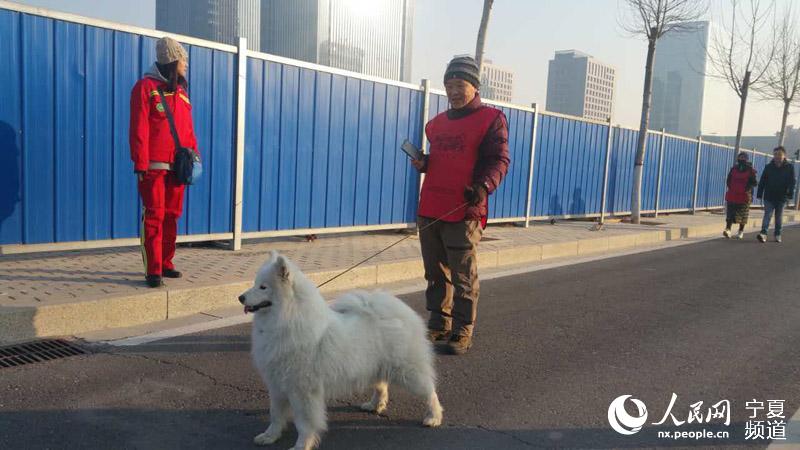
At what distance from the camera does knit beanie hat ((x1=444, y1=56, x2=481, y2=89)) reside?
452 centimetres

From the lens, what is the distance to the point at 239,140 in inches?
301

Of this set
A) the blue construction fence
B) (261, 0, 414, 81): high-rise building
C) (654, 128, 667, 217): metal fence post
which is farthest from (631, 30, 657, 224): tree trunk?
(261, 0, 414, 81): high-rise building

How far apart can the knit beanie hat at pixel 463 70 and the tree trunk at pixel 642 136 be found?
1280 centimetres

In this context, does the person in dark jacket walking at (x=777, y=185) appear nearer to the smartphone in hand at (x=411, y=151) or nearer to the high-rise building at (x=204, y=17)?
the smartphone in hand at (x=411, y=151)

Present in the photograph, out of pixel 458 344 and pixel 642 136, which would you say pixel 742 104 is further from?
pixel 458 344

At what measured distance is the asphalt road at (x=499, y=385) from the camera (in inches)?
126

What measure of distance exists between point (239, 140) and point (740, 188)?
40.5 ft

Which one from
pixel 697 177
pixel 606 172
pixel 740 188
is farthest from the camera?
pixel 697 177

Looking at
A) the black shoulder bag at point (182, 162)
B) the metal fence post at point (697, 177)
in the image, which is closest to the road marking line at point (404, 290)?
the black shoulder bag at point (182, 162)

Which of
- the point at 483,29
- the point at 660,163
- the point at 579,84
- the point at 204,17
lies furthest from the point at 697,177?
the point at 204,17

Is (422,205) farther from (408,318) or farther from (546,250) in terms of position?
(546,250)

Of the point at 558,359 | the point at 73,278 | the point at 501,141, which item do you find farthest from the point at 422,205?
the point at 73,278

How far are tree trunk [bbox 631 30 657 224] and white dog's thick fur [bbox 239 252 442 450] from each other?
14.4 meters

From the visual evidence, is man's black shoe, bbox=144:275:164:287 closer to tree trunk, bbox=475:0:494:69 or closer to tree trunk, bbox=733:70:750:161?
tree trunk, bbox=475:0:494:69
